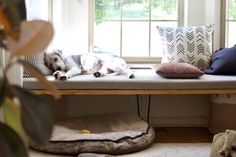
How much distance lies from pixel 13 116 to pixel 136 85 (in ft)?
8.98

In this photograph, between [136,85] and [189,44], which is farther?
[189,44]

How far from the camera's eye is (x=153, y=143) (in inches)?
128

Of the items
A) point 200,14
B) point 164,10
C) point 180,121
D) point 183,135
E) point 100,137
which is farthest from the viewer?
point 164,10

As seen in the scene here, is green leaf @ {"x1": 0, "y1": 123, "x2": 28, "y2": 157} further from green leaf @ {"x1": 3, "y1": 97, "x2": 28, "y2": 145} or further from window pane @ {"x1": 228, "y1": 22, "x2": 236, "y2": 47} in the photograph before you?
window pane @ {"x1": 228, "y1": 22, "x2": 236, "y2": 47}

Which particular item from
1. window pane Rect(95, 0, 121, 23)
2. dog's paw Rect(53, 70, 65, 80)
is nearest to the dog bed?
dog's paw Rect(53, 70, 65, 80)

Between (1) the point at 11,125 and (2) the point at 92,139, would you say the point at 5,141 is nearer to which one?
(1) the point at 11,125

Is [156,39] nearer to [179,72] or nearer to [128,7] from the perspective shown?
[128,7]

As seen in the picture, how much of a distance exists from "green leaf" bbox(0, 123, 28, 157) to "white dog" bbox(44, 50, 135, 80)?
2796 millimetres

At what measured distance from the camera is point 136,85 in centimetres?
322

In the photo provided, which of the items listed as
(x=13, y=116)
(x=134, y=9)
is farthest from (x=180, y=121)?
(x=13, y=116)

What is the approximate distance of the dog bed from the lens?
283 cm

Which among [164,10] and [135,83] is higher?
[164,10]

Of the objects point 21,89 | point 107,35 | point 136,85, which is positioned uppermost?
point 107,35

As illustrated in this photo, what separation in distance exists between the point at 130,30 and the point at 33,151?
1849 mm
